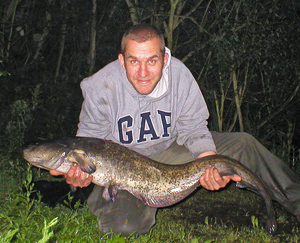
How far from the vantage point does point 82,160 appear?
3146mm

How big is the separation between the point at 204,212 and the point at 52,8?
5817mm

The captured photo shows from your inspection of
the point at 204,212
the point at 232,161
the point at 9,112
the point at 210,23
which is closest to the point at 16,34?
the point at 9,112

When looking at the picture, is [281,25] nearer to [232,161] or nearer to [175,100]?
[175,100]

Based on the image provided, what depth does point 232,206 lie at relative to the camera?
14.5 ft

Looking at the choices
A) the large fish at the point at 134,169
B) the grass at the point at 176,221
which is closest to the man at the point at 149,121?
the grass at the point at 176,221

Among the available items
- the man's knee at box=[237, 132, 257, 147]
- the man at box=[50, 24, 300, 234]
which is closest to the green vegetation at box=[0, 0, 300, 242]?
the man at box=[50, 24, 300, 234]

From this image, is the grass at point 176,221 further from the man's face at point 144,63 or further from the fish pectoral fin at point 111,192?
the man's face at point 144,63

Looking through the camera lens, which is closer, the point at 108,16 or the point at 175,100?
the point at 175,100

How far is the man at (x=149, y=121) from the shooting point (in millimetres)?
3467

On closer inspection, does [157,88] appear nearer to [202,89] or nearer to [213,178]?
[213,178]

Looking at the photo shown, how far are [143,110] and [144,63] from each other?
0.50 meters

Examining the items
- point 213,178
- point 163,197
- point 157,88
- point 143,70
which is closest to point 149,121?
point 157,88

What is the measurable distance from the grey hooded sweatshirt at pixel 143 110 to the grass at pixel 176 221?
2.50ft

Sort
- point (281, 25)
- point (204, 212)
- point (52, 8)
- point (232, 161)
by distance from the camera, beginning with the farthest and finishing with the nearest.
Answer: point (52, 8) → point (281, 25) → point (204, 212) → point (232, 161)
